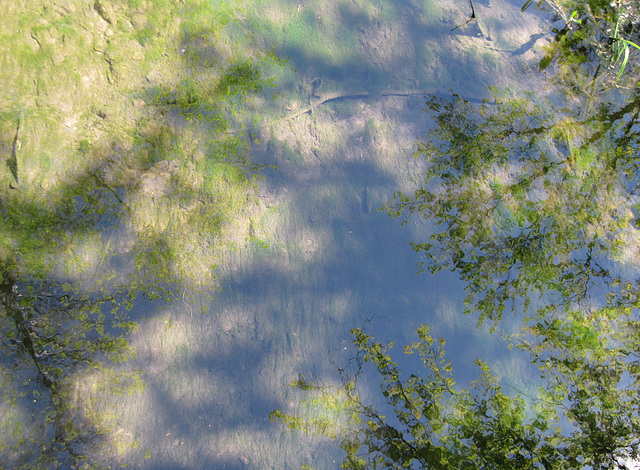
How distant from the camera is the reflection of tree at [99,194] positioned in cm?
180

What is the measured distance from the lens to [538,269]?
2.14 m

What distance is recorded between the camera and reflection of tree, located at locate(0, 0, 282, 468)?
1.80 m

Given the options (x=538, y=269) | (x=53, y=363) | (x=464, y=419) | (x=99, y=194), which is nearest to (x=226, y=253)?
(x=99, y=194)

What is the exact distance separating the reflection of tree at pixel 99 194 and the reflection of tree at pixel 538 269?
94 cm

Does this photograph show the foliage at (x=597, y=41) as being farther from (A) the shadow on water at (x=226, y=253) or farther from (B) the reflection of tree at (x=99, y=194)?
(B) the reflection of tree at (x=99, y=194)

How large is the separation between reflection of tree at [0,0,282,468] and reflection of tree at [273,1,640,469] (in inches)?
37.0

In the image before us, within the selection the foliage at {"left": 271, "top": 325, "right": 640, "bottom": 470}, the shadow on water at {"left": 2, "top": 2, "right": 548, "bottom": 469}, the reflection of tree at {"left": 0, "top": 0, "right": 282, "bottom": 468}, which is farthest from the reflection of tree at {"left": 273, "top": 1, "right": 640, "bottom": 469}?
the reflection of tree at {"left": 0, "top": 0, "right": 282, "bottom": 468}

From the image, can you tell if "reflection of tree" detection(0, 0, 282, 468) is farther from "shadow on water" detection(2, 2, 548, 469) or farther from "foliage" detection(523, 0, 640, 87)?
"foliage" detection(523, 0, 640, 87)

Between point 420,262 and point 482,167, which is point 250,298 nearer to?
point 420,262

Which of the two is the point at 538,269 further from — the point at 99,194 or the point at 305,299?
the point at 99,194

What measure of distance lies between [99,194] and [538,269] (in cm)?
250

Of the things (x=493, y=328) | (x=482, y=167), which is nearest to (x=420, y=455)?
(x=493, y=328)

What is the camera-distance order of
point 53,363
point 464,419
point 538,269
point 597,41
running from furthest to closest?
point 597,41 < point 538,269 < point 464,419 < point 53,363

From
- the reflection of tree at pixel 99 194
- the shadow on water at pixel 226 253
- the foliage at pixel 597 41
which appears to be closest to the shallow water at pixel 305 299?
A: the shadow on water at pixel 226 253
